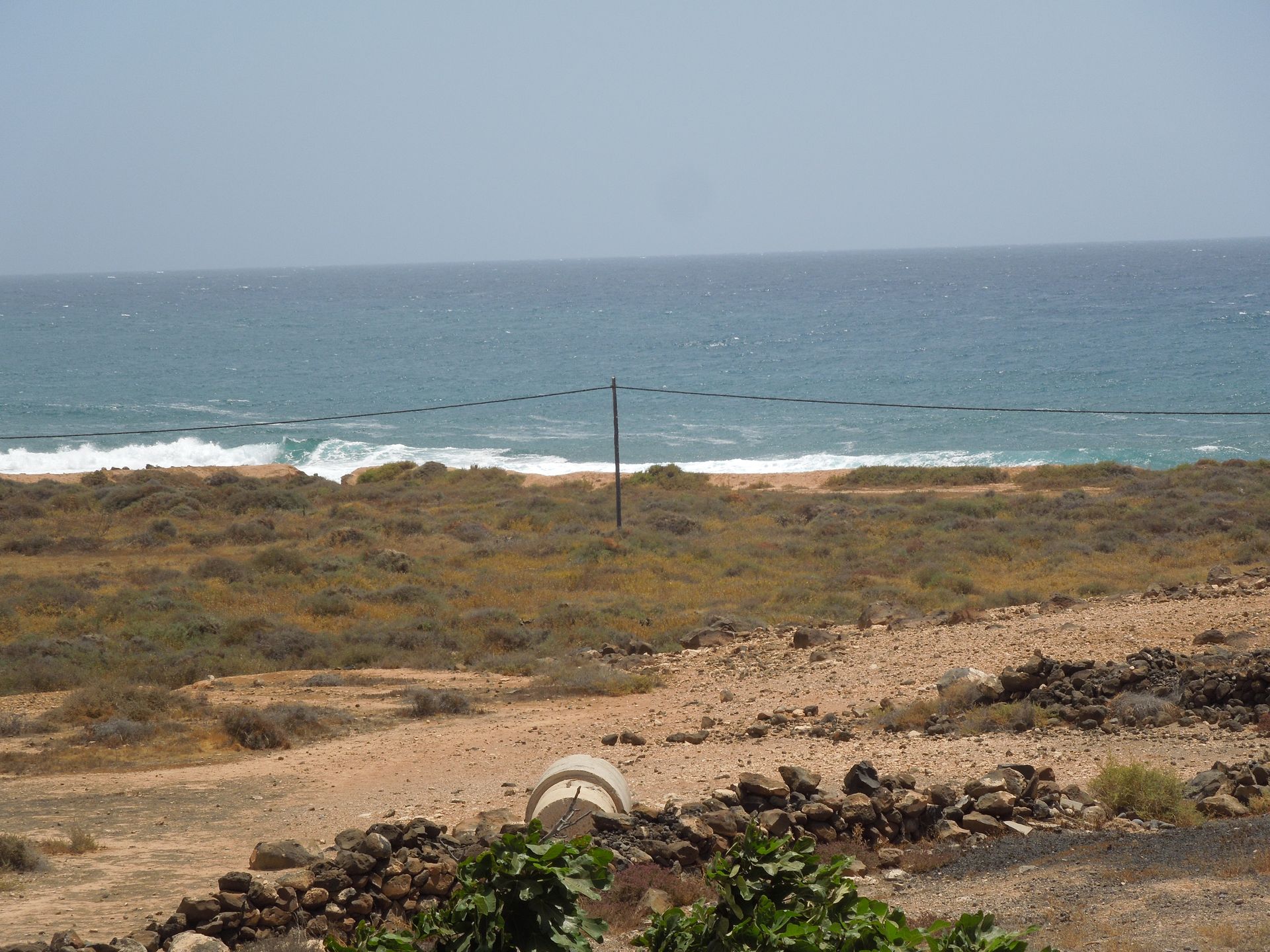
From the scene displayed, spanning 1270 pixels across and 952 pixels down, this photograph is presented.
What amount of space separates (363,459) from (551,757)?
133 feet

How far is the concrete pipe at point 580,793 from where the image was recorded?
873 cm

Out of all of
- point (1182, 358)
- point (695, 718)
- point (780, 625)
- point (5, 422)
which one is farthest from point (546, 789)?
point (1182, 358)

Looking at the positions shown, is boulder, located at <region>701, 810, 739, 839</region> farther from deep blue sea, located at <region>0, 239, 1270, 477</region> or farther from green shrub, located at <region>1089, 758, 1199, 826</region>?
deep blue sea, located at <region>0, 239, 1270, 477</region>

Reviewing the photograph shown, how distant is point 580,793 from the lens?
884cm

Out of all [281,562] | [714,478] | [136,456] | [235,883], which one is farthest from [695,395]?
[235,883]

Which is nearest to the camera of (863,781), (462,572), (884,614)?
(863,781)

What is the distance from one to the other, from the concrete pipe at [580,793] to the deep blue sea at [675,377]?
125 feet

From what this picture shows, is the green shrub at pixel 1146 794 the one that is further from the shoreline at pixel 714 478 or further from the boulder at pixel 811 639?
the shoreline at pixel 714 478

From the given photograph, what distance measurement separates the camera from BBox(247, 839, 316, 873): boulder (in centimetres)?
845

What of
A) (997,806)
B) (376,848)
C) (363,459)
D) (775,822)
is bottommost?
(363,459)

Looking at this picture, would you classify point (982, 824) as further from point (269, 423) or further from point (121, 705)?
point (269, 423)

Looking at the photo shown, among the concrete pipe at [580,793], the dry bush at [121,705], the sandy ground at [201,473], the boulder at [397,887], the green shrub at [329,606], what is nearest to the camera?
the boulder at [397,887]

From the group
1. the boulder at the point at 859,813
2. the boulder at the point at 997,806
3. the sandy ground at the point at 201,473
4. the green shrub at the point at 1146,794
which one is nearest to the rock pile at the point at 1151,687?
the green shrub at the point at 1146,794

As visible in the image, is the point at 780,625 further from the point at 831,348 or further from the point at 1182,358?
the point at 831,348
